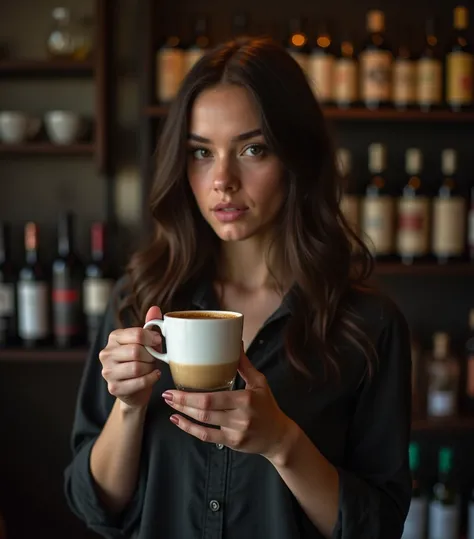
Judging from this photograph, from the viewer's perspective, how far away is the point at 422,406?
7.43 feet

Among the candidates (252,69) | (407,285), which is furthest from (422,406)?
(252,69)

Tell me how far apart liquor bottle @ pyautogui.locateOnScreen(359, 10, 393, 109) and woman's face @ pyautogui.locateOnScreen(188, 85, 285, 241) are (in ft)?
3.60

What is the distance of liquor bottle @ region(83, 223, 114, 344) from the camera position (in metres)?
2.15

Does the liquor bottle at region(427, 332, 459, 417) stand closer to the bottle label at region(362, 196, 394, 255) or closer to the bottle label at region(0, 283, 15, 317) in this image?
the bottle label at region(362, 196, 394, 255)

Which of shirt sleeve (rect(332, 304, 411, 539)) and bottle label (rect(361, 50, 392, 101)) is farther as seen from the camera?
bottle label (rect(361, 50, 392, 101))

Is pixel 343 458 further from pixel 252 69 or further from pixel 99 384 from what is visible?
pixel 252 69

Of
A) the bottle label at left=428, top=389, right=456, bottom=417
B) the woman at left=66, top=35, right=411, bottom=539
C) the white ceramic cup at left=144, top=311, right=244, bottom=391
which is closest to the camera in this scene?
the white ceramic cup at left=144, top=311, right=244, bottom=391

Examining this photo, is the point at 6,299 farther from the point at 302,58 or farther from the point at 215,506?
the point at 215,506

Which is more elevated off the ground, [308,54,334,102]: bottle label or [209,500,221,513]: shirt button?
[308,54,334,102]: bottle label

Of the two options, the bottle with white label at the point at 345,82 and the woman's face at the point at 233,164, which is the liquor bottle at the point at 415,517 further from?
the woman's face at the point at 233,164

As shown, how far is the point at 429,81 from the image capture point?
214 cm

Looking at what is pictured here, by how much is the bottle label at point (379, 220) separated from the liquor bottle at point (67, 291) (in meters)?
0.90

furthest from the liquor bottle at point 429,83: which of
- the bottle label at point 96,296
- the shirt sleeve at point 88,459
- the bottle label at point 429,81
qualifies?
the shirt sleeve at point 88,459

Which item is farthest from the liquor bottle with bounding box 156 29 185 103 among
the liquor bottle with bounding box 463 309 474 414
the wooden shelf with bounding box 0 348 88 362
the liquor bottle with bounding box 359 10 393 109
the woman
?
the liquor bottle with bounding box 463 309 474 414
